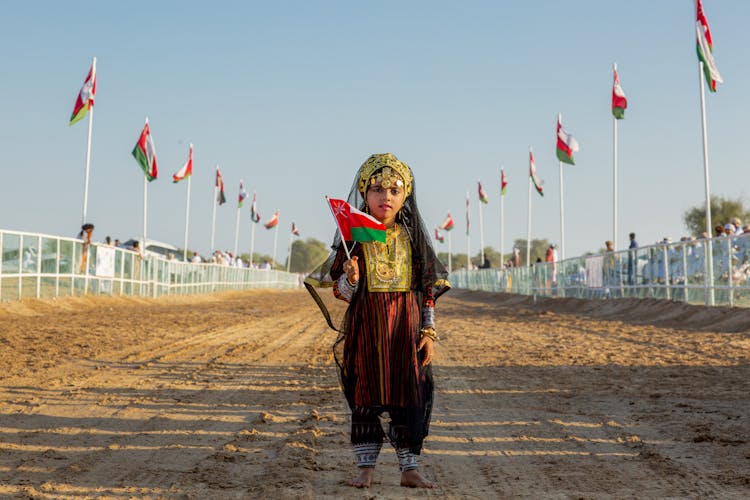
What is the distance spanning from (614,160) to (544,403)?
2344 centimetres

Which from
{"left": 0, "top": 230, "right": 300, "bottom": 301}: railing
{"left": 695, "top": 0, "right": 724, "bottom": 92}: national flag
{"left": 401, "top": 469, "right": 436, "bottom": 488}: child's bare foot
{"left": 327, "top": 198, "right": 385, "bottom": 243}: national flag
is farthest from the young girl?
{"left": 695, "top": 0, "right": 724, "bottom": 92}: national flag

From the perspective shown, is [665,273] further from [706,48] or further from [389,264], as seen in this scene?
[389,264]

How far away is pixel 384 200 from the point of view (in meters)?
4.43

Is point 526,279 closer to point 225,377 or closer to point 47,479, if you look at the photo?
point 225,377

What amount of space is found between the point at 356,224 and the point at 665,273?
1765cm

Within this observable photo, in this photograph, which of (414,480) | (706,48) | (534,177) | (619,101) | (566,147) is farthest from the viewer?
(534,177)

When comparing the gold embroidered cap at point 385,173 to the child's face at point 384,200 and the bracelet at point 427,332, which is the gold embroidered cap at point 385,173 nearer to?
the child's face at point 384,200

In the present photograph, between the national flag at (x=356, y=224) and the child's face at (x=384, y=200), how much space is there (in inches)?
3.1

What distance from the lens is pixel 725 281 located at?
17.3 m

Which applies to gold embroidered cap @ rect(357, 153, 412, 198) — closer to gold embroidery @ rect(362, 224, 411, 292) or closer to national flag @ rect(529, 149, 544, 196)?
gold embroidery @ rect(362, 224, 411, 292)

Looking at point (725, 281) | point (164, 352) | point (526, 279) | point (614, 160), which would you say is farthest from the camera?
point (526, 279)

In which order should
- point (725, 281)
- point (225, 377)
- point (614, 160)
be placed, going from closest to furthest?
point (225, 377) → point (725, 281) → point (614, 160)

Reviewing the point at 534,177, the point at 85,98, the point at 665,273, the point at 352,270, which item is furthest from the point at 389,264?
the point at 534,177

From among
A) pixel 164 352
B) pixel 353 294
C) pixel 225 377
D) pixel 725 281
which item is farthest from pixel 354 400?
pixel 725 281
